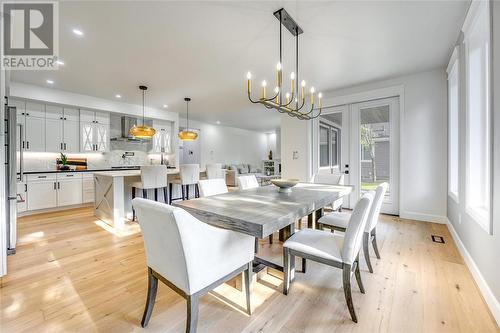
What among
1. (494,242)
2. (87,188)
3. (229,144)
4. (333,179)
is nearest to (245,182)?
(333,179)

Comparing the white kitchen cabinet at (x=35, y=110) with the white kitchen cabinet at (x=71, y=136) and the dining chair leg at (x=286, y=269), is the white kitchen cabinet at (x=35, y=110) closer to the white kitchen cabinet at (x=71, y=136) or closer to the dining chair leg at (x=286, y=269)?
the white kitchen cabinet at (x=71, y=136)

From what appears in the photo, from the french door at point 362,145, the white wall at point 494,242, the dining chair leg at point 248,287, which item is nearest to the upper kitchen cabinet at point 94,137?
the french door at point 362,145

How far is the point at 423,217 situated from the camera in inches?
148

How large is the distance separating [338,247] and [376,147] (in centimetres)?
333

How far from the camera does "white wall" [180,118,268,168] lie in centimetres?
869

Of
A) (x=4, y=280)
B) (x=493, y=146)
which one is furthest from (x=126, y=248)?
(x=493, y=146)

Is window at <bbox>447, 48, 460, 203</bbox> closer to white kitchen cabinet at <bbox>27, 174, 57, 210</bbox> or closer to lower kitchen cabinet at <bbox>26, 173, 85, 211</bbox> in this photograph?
lower kitchen cabinet at <bbox>26, 173, 85, 211</bbox>

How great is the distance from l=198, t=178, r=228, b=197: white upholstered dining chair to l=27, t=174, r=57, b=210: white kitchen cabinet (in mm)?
4154

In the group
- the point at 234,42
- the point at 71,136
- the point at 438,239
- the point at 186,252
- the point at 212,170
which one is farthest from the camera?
the point at 212,170

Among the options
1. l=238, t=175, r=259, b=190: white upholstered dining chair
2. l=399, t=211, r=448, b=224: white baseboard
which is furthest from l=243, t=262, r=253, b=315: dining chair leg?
l=399, t=211, r=448, b=224: white baseboard

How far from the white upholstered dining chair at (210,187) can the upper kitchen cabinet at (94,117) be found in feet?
14.7

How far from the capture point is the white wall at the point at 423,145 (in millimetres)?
3609

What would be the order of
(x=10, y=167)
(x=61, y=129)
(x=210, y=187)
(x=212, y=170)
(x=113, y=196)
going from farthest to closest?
(x=212, y=170)
(x=61, y=129)
(x=113, y=196)
(x=10, y=167)
(x=210, y=187)

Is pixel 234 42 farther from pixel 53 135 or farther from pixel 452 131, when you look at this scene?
pixel 53 135
